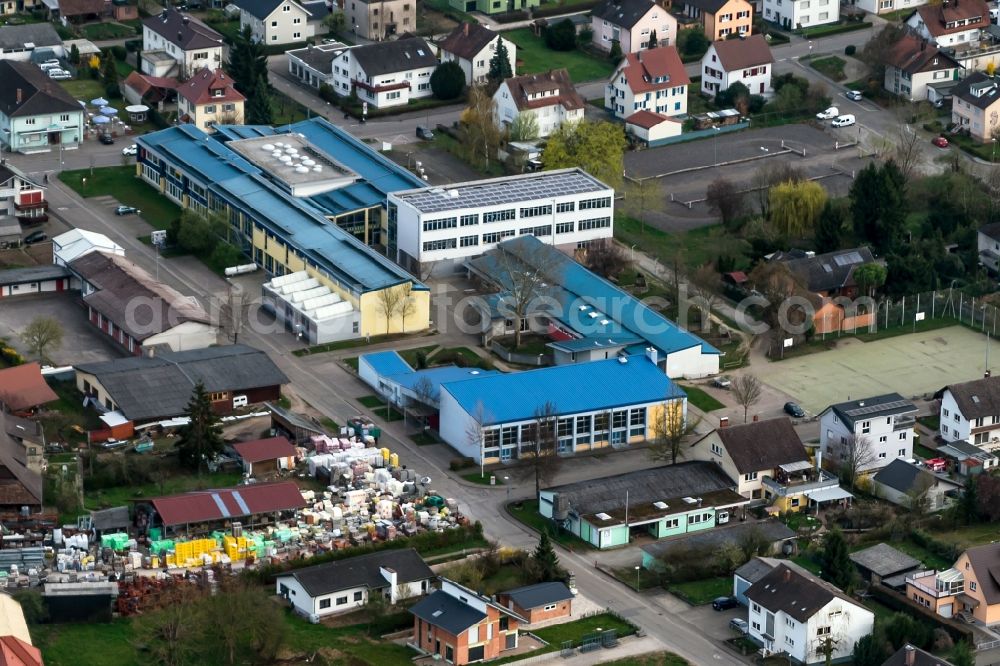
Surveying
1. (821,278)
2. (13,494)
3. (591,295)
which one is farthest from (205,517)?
(821,278)

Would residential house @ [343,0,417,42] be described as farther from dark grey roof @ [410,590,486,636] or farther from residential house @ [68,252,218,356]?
dark grey roof @ [410,590,486,636]

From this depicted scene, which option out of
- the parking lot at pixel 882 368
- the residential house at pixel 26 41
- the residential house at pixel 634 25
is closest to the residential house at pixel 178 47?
the residential house at pixel 26 41

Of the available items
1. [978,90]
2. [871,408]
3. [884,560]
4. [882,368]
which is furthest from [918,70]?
[884,560]

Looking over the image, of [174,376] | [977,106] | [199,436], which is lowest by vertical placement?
[174,376]

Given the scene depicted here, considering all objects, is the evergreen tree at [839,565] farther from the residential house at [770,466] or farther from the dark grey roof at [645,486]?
the dark grey roof at [645,486]

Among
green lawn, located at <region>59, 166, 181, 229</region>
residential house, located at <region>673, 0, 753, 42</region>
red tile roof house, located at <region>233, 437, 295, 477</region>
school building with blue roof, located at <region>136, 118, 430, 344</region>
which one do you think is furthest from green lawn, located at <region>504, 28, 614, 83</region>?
red tile roof house, located at <region>233, 437, 295, 477</region>

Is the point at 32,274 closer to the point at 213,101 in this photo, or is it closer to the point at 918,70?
the point at 213,101
